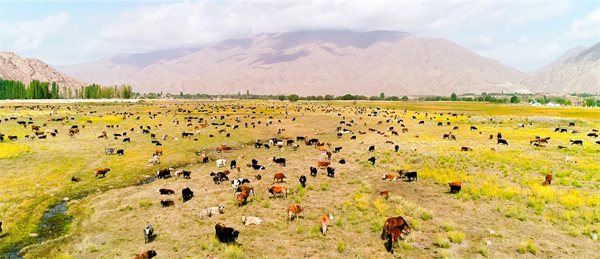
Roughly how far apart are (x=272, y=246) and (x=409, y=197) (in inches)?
350

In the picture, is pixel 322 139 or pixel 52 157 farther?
pixel 322 139

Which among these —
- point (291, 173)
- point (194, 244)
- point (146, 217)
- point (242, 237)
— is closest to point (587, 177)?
point (291, 173)

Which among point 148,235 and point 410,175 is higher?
point 410,175

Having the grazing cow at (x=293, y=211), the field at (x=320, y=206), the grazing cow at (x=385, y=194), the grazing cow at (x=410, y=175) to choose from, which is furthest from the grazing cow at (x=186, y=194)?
the grazing cow at (x=410, y=175)

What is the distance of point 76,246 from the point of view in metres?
12.0

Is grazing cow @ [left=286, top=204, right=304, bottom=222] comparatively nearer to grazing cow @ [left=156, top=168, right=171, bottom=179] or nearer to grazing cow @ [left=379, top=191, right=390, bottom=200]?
grazing cow @ [left=379, top=191, right=390, bottom=200]

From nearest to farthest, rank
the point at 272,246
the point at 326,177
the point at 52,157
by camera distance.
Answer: the point at 272,246 < the point at 326,177 < the point at 52,157

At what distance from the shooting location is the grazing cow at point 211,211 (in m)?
14.8

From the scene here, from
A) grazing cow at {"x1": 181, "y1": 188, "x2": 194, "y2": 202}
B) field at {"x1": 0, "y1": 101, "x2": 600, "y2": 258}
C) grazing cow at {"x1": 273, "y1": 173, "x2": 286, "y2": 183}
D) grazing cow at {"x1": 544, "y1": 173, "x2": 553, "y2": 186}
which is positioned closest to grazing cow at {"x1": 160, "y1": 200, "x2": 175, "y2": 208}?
field at {"x1": 0, "y1": 101, "x2": 600, "y2": 258}

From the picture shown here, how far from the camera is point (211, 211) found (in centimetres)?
1510

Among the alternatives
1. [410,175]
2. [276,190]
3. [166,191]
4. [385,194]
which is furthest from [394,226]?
[166,191]

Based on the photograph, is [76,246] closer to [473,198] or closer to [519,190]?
[473,198]

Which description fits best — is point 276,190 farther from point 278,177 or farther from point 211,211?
point 211,211

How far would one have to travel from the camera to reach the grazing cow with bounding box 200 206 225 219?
14805 millimetres
